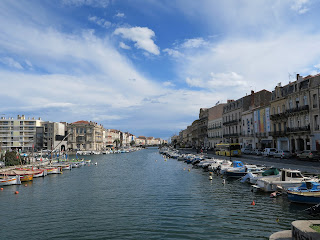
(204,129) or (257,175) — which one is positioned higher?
(204,129)

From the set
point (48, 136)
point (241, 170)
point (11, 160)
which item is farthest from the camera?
point (48, 136)

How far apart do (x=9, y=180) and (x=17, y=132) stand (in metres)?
125

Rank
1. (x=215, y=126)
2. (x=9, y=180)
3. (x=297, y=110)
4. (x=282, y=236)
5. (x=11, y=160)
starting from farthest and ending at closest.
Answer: (x=215, y=126) < (x=11, y=160) < (x=297, y=110) < (x=9, y=180) < (x=282, y=236)

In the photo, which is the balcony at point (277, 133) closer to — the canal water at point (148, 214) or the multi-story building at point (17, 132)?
the canal water at point (148, 214)

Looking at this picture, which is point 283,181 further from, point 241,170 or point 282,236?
point 282,236

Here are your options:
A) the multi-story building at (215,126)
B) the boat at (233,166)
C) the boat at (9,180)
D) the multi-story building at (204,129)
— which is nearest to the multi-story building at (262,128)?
the boat at (233,166)

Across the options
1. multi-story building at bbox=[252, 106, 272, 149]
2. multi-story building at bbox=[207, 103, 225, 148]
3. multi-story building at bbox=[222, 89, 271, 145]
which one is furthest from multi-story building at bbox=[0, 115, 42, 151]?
multi-story building at bbox=[252, 106, 272, 149]

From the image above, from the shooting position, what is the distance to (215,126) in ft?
338

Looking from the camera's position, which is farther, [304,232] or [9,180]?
[9,180]

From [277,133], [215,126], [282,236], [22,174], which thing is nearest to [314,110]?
[277,133]

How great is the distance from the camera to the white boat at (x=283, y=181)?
24719 mm

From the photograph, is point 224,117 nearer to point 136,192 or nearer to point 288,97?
point 288,97

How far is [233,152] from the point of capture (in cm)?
6188

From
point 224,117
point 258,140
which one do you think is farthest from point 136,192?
point 224,117
